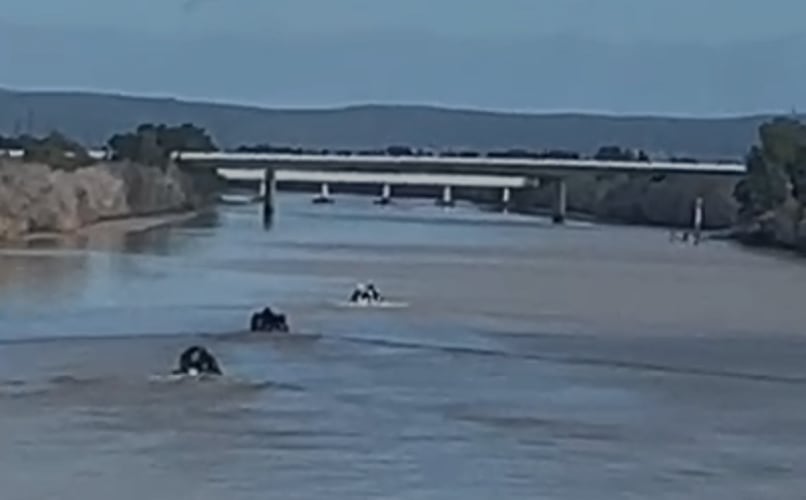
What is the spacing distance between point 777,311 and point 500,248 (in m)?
23.7

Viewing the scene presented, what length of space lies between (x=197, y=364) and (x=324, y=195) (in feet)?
334

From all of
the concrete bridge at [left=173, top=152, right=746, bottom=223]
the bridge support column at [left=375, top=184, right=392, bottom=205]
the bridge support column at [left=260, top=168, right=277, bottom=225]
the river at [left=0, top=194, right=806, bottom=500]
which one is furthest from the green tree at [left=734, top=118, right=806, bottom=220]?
the bridge support column at [left=375, top=184, right=392, bottom=205]

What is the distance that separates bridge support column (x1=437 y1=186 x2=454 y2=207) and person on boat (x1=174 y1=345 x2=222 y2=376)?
318ft

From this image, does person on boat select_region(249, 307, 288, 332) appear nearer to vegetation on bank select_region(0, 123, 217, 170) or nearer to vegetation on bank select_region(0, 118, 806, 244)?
vegetation on bank select_region(0, 118, 806, 244)

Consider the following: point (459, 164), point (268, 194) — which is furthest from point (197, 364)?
point (459, 164)

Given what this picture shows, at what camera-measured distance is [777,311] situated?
3844 centimetres

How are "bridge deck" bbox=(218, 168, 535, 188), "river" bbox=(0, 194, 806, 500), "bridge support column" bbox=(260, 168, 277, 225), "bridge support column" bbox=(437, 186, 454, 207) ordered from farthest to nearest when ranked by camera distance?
"bridge support column" bbox=(437, 186, 454, 207)
"bridge deck" bbox=(218, 168, 535, 188)
"bridge support column" bbox=(260, 168, 277, 225)
"river" bbox=(0, 194, 806, 500)

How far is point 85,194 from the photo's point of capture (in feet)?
247

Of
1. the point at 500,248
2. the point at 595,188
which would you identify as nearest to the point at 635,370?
the point at 500,248

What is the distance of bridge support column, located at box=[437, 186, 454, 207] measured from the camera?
403 feet

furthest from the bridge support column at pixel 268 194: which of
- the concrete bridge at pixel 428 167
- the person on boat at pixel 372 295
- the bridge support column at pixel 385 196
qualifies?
the person on boat at pixel 372 295

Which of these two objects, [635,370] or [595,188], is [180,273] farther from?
[595,188]

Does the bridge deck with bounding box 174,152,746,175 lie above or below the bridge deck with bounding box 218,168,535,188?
above

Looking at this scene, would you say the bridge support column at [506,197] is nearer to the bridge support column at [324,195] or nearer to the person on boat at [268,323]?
the bridge support column at [324,195]
